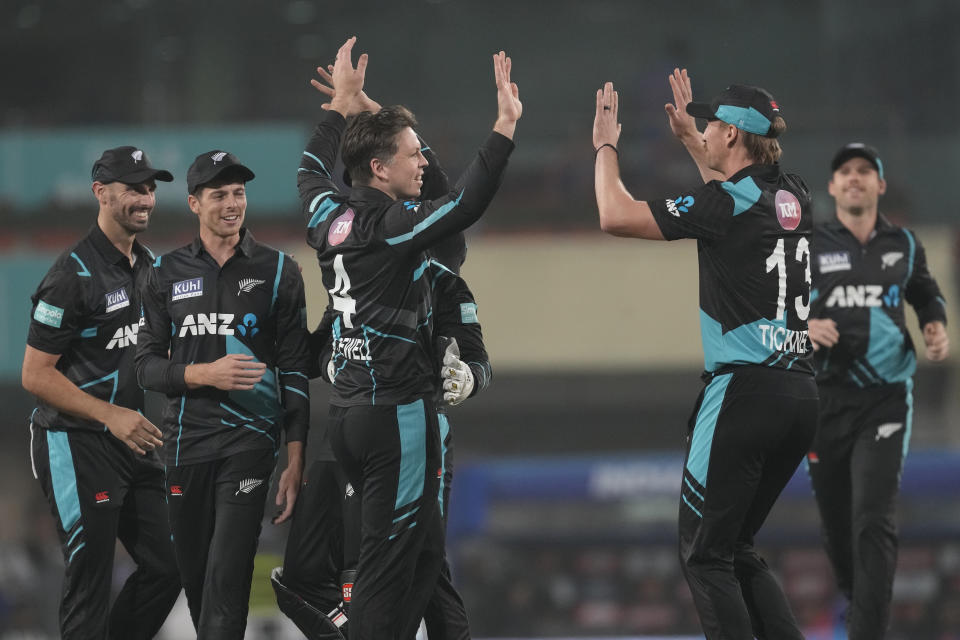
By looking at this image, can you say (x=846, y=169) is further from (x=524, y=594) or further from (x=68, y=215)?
(x=68, y=215)

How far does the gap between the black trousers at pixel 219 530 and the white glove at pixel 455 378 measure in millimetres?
849

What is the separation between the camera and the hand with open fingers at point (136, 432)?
4.84m

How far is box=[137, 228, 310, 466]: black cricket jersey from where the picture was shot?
4680mm

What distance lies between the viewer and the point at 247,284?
474 cm

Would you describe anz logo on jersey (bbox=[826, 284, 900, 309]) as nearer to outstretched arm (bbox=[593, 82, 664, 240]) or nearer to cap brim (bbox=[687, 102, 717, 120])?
cap brim (bbox=[687, 102, 717, 120])

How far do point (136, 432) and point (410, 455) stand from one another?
1.33 metres

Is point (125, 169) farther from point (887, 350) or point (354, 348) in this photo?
point (887, 350)

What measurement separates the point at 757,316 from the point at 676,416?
916 centimetres

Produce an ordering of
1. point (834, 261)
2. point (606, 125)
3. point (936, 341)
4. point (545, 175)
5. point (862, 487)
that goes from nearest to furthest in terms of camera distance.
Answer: point (606, 125)
point (862, 487)
point (936, 341)
point (834, 261)
point (545, 175)

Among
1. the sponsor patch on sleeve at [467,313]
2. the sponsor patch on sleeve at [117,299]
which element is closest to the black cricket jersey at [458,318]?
the sponsor patch on sleeve at [467,313]

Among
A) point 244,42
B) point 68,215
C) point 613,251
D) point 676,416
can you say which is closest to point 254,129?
point 244,42

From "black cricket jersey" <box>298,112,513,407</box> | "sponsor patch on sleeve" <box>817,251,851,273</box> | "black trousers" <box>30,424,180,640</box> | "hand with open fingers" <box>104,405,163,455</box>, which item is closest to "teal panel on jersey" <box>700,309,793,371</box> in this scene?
"black cricket jersey" <box>298,112,513,407</box>

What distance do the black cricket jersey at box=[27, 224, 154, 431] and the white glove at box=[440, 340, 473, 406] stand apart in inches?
54.6

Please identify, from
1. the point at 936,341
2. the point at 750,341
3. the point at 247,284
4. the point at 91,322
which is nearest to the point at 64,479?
the point at 91,322
